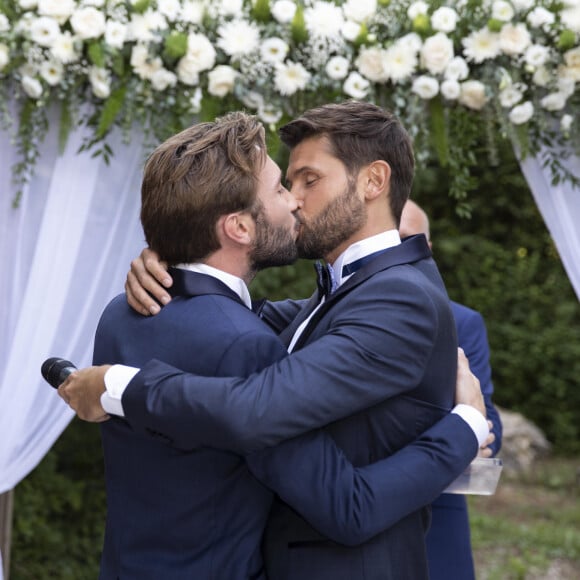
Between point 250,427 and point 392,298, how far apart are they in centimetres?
41

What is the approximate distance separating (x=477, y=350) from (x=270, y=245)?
157 centimetres

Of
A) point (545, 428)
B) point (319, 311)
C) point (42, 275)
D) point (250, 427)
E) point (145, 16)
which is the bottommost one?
point (545, 428)

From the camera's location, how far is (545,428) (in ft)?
30.0

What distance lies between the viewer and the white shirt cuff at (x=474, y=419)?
6.34 feet

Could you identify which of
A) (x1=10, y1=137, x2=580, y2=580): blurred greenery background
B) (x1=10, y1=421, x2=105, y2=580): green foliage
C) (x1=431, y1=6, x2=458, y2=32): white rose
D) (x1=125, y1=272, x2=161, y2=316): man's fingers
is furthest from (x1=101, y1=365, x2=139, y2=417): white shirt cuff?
(x1=10, y1=137, x2=580, y2=580): blurred greenery background

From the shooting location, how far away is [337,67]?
3.12 meters

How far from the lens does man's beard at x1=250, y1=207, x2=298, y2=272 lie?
1.98 meters

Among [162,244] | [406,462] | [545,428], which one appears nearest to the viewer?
[406,462]

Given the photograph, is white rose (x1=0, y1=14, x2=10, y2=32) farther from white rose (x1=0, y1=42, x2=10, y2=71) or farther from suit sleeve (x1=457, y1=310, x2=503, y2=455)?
suit sleeve (x1=457, y1=310, x2=503, y2=455)

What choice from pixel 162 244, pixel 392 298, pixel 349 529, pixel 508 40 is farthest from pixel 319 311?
pixel 508 40

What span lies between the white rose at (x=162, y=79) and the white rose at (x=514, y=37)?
1158 mm

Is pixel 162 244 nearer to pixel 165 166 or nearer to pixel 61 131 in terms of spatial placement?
pixel 165 166

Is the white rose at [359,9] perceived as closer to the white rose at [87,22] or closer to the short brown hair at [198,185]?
the white rose at [87,22]

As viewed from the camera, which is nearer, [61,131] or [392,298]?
[392,298]
